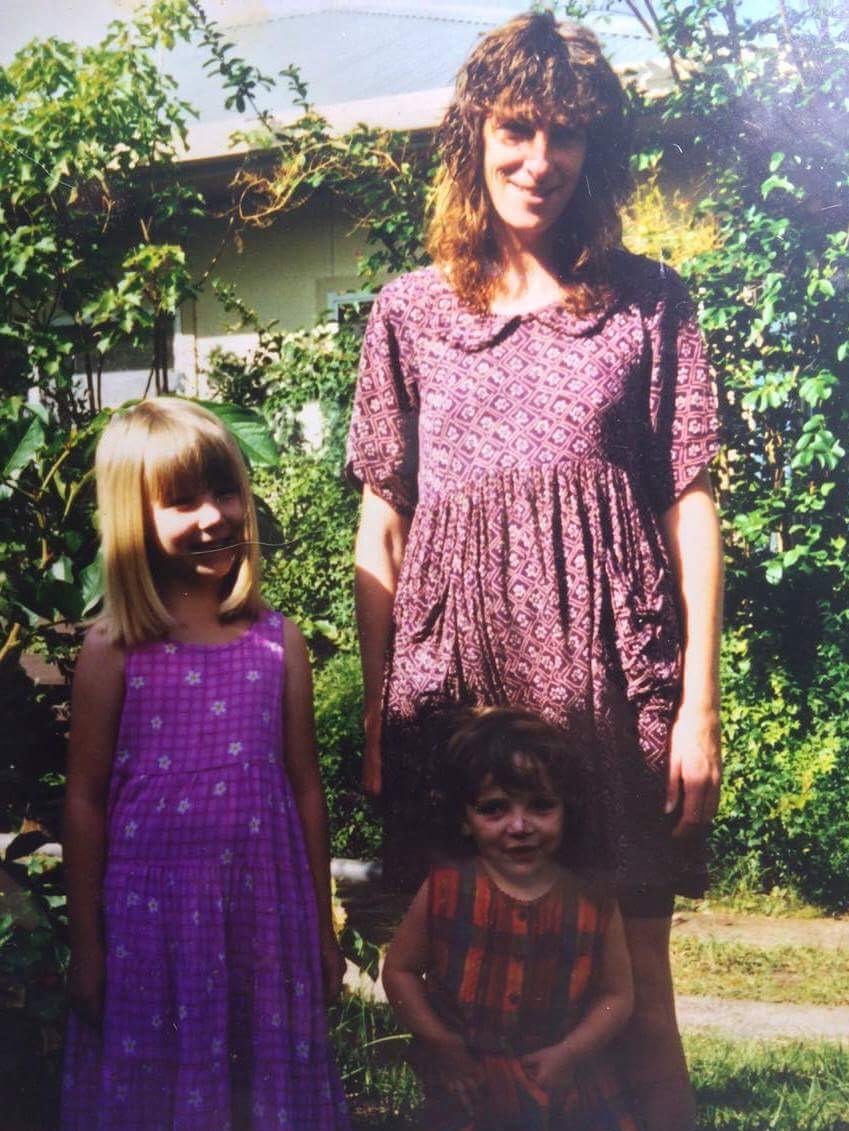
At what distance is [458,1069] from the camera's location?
178 centimetres

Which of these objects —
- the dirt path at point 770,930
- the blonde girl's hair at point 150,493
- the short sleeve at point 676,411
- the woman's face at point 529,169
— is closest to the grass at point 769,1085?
the dirt path at point 770,930

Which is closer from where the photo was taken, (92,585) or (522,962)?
(522,962)

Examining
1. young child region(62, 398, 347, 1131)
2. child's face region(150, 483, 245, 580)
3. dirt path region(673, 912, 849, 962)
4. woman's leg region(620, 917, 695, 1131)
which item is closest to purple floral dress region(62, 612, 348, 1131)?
young child region(62, 398, 347, 1131)

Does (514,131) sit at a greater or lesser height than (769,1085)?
greater

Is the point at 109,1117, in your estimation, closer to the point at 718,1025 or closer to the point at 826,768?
the point at 718,1025

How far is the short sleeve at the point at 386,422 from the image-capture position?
5.78 ft

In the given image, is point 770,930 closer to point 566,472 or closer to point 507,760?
point 507,760

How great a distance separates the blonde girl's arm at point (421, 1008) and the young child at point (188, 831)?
0.15m

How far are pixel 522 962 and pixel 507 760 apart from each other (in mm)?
301

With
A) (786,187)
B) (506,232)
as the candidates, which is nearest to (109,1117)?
(506,232)

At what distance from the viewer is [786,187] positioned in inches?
73.1

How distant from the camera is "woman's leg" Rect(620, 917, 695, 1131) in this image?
1753 millimetres

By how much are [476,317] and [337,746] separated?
712 millimetres

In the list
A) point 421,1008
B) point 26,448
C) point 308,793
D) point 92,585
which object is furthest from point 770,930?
point 26,448
